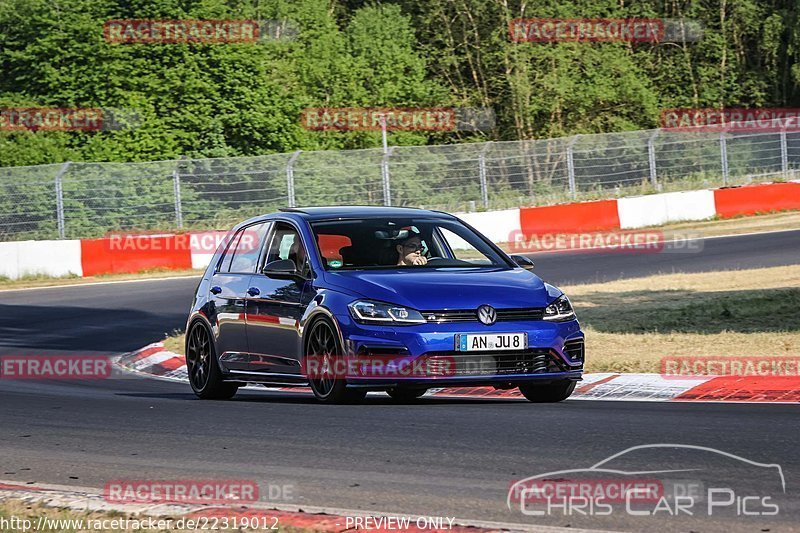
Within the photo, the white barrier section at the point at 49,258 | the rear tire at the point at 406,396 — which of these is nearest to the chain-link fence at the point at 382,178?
the white barrier section at the point at 49,258

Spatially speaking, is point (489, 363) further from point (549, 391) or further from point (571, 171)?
point (571, 171)

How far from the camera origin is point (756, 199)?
35.1m

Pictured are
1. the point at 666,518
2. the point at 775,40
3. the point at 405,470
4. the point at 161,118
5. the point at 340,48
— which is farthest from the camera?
the point at 775,40

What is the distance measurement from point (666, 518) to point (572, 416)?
3602 millimetres

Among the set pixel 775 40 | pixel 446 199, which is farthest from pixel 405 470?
pixel 775 40

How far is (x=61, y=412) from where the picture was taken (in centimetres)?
1104

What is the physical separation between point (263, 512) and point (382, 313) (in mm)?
3929

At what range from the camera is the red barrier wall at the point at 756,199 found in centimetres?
3466

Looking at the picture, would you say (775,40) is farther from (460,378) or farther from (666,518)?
(666,518)

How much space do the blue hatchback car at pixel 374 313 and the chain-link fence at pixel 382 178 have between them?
1832cm

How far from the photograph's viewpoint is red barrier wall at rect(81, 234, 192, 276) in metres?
29.2
